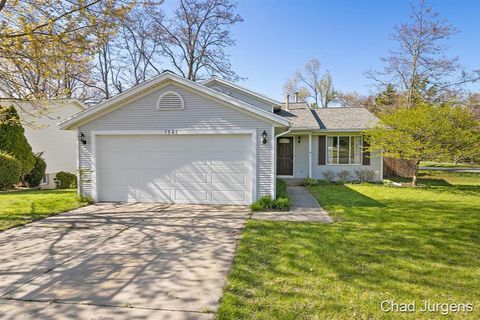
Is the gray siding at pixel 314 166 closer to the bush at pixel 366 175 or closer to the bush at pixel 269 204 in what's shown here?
the bush at pixel 366 175

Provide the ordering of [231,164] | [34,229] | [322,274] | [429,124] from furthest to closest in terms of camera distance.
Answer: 1. [429,124]
2. [231,164]
3. [34,229]
4. [322,274]

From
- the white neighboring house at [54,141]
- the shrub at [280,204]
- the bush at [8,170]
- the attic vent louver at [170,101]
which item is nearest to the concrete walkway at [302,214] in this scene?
the shrub at [280,204]

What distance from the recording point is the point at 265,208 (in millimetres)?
7863

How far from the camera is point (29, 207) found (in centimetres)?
826

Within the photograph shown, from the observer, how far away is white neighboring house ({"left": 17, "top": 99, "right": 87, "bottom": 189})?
601 inches

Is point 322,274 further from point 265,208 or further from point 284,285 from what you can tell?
point 265,208

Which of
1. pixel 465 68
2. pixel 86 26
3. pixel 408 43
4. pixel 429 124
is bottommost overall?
pixel 429 124

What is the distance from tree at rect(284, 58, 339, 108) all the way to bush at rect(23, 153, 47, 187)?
93.5ft

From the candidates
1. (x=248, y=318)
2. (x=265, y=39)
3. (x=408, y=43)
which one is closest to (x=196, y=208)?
(x=248, y=318)

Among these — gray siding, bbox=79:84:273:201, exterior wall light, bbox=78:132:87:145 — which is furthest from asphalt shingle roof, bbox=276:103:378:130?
exterior wall light, bbox=78:132:87:145

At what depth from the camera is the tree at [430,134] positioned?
11664 mm

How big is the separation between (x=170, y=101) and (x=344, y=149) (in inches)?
371

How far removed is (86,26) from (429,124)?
12.8m

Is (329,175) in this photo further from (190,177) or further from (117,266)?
(117,266)
